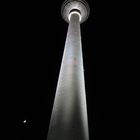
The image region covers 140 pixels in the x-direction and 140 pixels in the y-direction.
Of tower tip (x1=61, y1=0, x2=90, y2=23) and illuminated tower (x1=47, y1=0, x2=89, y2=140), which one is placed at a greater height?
tower tip (x1=61, y1=0, x2=90, y2=23)

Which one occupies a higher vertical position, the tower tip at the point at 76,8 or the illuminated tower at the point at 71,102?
the tower tip at the point at 76,8

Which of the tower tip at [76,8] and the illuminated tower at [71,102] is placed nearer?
the illuminated tower at [71,102]

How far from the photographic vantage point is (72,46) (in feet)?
60.0

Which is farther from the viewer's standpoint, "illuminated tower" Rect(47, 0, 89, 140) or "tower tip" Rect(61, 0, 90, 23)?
"tower tip" Rect(61, 0, 90, 23)

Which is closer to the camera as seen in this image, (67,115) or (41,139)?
(67,115)

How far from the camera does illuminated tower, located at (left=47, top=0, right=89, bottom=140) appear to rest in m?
11.6

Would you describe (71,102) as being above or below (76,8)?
below

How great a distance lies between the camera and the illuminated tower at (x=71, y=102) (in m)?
11.6

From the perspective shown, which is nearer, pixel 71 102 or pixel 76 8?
pixel 71 102

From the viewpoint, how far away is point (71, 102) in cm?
1322

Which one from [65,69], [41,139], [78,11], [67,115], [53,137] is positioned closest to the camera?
[53,137]

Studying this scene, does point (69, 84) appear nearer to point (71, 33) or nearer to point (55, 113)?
point (55, 113)

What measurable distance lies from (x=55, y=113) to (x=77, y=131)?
180 cm

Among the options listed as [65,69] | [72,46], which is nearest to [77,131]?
[65,69]
